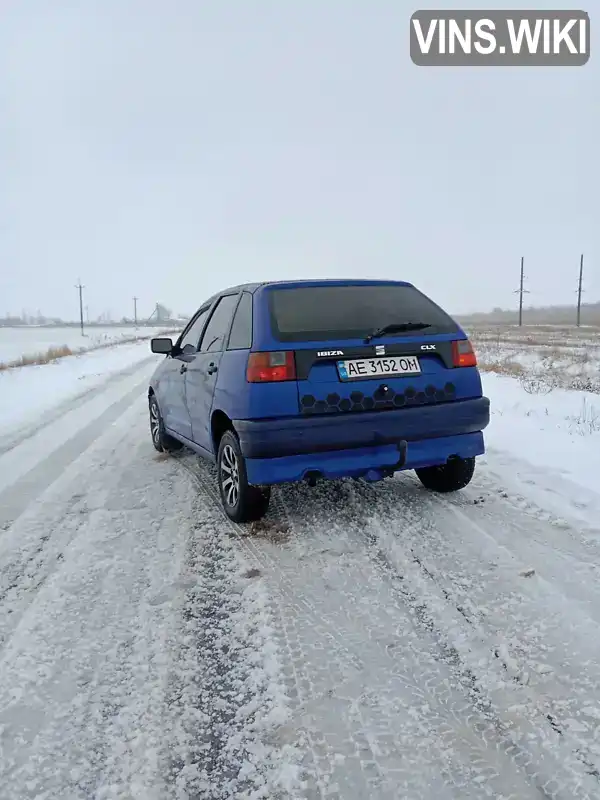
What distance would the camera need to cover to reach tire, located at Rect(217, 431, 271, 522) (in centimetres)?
379

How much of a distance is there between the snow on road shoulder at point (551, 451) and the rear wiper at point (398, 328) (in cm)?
165

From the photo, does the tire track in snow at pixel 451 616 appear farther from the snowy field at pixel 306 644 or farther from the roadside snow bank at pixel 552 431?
the roadside snow bank at pixel 552 431

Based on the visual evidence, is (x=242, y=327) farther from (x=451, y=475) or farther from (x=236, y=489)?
(x=451, y=475)

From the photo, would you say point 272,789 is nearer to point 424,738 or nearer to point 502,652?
point 424,738

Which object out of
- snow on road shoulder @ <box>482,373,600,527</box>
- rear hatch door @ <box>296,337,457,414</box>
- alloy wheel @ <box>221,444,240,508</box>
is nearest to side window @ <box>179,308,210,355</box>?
alloy wheel @ <box>221,444,240,508</box>

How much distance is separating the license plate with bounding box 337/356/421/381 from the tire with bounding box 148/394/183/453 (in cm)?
301

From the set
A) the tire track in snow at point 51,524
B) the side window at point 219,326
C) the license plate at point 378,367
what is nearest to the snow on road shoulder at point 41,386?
the tire track in snow at point 51,524

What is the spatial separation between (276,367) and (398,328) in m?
0.94

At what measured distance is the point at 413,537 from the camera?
11.9 feet

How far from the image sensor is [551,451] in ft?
18.5

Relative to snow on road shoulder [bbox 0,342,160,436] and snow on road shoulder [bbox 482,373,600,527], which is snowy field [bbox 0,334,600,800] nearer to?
snow on road shoulder [bbox 482,373,600,527]

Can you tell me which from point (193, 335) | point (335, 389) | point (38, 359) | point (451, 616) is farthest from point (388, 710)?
point (38, 359)

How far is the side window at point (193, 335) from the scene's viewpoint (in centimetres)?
522

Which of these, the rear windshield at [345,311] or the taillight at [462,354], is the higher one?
the rear windshield at [345,311]
